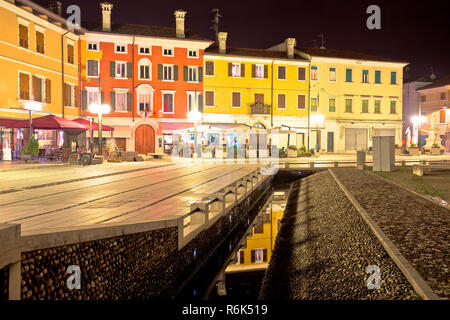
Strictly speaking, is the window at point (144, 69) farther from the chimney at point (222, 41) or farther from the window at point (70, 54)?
the chimney at point (222, 41)

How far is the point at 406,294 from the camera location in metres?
5.46

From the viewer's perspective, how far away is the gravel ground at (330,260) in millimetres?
6338

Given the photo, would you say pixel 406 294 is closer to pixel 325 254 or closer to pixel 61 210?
pixel 325 254

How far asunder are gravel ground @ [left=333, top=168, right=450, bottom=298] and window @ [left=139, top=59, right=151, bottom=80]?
84.6 feet

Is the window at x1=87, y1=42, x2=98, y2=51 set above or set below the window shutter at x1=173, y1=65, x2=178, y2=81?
above

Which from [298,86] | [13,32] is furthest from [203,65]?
[13,32]

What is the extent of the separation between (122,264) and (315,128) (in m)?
38.3

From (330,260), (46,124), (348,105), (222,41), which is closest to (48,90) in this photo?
(46,124)

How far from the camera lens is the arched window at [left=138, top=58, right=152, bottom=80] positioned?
36.4 metres

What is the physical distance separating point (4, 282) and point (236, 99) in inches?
1444

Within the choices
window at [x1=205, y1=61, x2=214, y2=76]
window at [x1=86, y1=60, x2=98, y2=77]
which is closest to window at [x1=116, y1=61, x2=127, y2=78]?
window at [x1=86, y1=60, x2=98, y2=77]

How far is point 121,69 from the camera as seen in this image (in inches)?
1416

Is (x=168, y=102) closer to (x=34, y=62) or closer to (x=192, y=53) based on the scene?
(x=192, y=53)

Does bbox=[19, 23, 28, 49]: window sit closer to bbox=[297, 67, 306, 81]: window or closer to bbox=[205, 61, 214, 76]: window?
bbox=[205, 61, 214, 76]: window
